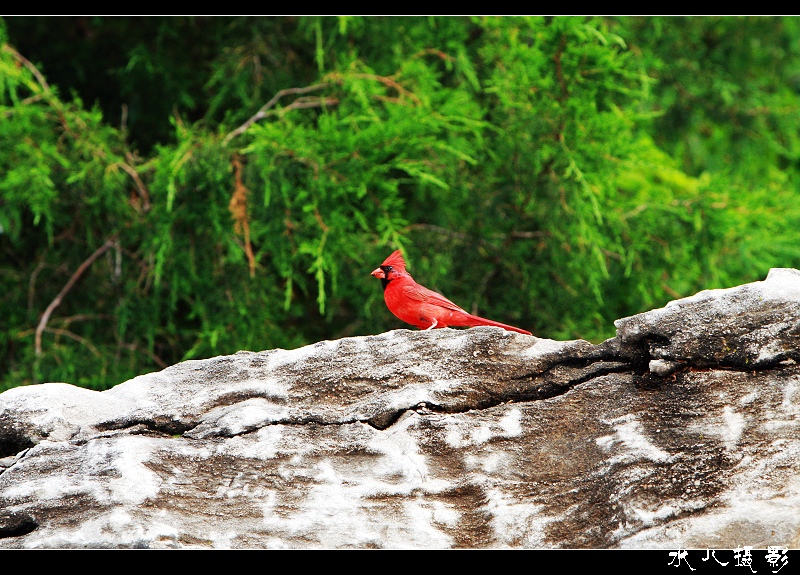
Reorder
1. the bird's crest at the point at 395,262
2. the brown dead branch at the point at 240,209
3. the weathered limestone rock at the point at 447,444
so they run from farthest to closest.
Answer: the brown dead branch at the point at 240,209, the bird's crest at the point at 395,262, the weathered limestone rock at the point at 447,444

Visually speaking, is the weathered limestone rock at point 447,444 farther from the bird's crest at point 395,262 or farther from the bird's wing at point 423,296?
the bird's crest at point 395,262

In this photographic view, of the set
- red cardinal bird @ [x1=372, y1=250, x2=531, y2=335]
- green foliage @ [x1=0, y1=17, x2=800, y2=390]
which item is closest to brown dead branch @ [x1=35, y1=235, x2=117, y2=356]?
green foliage @ [x1=0, y1=17, x2=800, y2=390]

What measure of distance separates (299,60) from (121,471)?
4.64m

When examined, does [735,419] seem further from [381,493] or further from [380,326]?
[380,326]

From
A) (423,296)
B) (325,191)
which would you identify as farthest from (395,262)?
(325,191)

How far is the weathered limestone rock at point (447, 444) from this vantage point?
279 cm

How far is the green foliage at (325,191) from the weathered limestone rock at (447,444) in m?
2.21

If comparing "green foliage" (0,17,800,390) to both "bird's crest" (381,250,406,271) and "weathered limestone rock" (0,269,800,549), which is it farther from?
"weathered limestone rock" (0,269,800,549)

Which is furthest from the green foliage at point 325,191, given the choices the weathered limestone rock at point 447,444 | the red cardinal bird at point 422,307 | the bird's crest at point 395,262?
the weathered limestone rock at point 447,444

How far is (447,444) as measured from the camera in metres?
3.09

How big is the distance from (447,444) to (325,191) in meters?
2.83

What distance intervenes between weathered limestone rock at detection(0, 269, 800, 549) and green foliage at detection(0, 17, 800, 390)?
221 centimetres

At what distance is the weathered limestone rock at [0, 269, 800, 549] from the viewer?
110 inches

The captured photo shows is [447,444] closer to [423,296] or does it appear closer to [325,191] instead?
[423,296]
